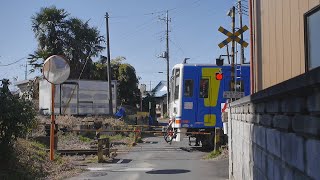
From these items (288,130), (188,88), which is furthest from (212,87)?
(288,130)

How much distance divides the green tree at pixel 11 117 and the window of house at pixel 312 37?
20.9 ft

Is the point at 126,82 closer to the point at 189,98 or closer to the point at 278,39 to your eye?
the point at 189,98

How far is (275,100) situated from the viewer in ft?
13.9

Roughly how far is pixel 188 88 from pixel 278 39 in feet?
33.7

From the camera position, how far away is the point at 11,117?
10023mm

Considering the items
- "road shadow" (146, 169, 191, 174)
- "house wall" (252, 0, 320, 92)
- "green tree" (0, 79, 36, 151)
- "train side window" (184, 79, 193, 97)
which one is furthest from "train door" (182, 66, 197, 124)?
"green tree" (0, 79, 36, 151)

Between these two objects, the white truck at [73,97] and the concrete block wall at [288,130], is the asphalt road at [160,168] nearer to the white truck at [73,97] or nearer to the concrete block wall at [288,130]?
the concrete block wall at [288,130]

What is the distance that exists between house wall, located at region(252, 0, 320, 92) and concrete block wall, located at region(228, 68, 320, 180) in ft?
6.61

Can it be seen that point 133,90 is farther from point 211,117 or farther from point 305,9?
point 305,9

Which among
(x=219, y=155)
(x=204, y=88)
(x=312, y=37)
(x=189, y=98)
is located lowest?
(x=219, y=155)

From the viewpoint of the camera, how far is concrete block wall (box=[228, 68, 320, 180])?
9.69 feet

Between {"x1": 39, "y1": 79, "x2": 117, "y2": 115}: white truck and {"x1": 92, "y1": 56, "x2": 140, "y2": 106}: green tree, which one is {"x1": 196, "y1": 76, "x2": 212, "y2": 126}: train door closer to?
{"x1": 39, "y1": 79, "x2": 117, "y2": 115}: white truck

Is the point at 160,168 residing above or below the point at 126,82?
below

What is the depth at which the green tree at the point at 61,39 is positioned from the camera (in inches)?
1724
